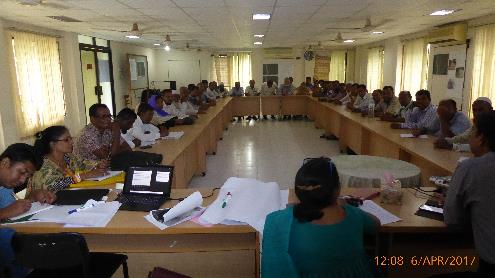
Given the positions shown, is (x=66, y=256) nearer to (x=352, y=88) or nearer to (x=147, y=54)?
(x=352, y=88)

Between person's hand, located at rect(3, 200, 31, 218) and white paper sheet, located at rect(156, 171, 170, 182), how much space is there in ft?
2.46

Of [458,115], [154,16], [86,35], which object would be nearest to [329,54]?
[86,35]

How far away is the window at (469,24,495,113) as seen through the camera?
698cm

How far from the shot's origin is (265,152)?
7.08 m

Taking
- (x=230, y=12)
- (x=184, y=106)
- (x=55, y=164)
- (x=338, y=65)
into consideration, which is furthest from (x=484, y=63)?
(x=338, y=65)

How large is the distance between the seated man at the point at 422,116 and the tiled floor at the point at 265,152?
1.80 m

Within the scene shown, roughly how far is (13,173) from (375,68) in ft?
43.2

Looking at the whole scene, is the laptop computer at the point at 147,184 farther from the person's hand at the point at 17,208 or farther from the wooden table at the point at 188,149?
the wooden table at the point at 188,149

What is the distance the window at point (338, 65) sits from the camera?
1598 cm

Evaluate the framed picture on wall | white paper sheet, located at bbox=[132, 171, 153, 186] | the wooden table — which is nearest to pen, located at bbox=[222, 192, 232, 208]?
white paper sheet, located at bbox=[132, 171, 153, 186]

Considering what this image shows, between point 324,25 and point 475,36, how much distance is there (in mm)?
3028

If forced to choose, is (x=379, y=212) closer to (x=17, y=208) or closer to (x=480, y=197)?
(x=480, y=197)

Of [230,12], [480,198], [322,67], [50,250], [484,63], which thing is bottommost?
[50,250]

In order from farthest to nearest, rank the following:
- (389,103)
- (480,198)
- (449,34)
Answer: (449,34) < (389,103) < (480,198)
